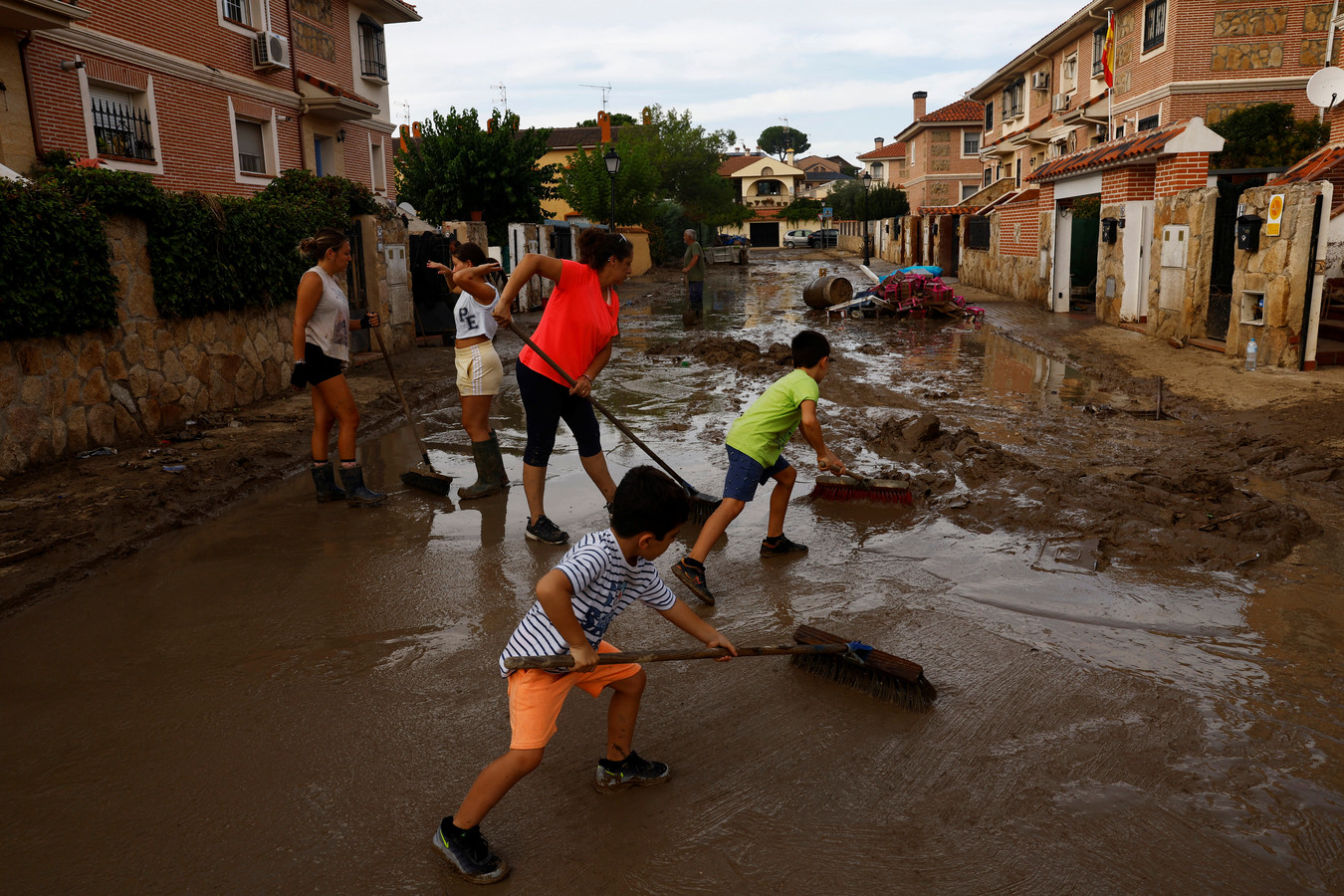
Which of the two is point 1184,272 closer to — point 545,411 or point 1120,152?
point 1120,152

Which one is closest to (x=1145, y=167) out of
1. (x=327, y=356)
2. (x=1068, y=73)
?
(x=327, y=356)

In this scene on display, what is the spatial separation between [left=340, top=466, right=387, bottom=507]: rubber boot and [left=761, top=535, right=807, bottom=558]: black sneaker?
9.30 feet

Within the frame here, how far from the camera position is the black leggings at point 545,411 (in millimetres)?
5293

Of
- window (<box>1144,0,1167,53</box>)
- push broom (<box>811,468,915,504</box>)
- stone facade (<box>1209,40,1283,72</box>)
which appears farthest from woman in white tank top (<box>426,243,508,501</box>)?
stone facade (<box>1209,40,1283,72</box>)

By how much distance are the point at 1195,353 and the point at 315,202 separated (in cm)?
1141

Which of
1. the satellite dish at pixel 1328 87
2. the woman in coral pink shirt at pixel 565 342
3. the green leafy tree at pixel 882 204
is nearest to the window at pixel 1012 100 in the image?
the green leafy tree at pixel 882 204

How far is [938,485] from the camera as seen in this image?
6277mm

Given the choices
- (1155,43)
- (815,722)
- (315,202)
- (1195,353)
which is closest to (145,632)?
(815,722)

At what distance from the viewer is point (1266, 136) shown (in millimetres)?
20609

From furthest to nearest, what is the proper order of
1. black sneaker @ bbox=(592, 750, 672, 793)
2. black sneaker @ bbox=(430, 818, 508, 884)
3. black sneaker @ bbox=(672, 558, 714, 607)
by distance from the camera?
black sneaker @ bbox=(672, 558, 714, 607)
black sneaker @ bbox=(592, 750, 672, 793)
black sneaker @ bbox=(430, 818, 508, 884)

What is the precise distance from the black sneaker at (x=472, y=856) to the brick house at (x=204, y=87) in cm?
1360

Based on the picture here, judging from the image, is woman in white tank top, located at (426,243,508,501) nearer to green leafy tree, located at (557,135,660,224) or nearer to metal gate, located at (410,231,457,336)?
metal gate, located at (410,231,457,336)

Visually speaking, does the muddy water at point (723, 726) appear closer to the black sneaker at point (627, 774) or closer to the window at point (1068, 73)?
the black sneaker at point (627, 774)

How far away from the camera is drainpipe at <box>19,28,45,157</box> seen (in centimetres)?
1287
